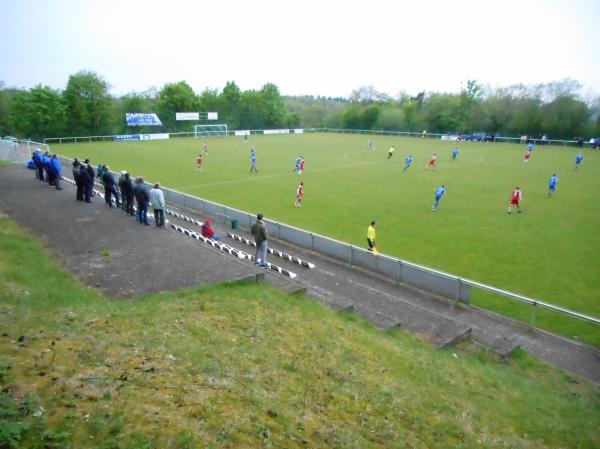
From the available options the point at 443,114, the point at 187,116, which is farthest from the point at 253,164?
the point at 443,114

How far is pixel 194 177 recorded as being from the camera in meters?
33.5

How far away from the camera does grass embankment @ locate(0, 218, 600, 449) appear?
497 cm

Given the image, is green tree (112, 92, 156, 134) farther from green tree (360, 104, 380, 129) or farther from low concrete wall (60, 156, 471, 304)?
low concrete wall (60, 156, 471, 304)

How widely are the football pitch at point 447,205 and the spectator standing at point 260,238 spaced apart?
5825mm

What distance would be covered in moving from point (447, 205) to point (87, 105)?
235 feet

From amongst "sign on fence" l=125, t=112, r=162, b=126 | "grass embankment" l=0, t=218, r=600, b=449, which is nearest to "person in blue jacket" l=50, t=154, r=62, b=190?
"grass embankment" l=0, t=218, r=600, b=449

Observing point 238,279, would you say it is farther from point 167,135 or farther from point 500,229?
point 167,135

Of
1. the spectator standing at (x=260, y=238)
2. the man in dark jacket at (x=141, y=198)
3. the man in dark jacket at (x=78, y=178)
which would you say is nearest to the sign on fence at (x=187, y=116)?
the man in dark jacket at (x=78, y=178)

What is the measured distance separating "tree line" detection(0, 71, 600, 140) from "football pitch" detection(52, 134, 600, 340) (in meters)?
31.8

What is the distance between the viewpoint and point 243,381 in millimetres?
6391

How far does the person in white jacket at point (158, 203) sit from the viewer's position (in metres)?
14.9

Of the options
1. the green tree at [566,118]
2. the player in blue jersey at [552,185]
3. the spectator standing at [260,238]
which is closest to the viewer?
the spectator standing at [260,238]

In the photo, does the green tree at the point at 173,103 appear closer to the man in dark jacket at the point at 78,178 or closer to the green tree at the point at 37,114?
the green tree at the point at 37,114

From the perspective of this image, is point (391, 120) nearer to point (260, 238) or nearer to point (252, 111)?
point (252, 111)
